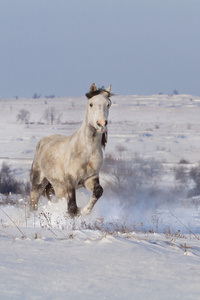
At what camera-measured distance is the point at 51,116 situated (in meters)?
67.4

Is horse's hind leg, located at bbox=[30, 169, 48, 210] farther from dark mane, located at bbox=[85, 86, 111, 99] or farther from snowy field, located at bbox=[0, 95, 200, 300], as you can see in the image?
dark mane, located at bbox=[85, 86, 111, 99]

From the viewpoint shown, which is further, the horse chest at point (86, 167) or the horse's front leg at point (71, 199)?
the horse's front leg at point (71, 199)

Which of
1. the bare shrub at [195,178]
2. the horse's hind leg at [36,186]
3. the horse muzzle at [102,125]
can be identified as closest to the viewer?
the horse muzzle at [102,125]

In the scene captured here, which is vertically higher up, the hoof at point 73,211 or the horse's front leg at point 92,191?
the horse's front leg at point 92,191

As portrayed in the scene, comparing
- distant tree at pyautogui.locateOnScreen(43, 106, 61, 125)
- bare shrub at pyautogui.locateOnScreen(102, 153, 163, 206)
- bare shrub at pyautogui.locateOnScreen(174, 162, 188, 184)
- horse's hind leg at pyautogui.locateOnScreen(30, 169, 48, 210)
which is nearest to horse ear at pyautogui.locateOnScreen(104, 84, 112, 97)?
horse's hind leg at pyautogui.locateOnScreen(30, 169, 48, 210)

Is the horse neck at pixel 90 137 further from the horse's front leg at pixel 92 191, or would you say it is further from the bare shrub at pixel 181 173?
the bare shrub at pixel 181 173

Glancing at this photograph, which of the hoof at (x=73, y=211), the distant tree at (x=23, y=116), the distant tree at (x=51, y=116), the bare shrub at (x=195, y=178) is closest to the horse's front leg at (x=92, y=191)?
the hoof at (x=73, y=211)

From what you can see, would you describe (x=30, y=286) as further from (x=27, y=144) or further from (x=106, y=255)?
(x=27, y=144)

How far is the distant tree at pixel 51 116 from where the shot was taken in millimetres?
64562

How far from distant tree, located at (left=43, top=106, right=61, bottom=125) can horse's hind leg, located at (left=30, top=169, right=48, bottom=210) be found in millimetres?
51239

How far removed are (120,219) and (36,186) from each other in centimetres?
191

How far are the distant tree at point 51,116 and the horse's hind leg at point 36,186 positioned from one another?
2017 inches

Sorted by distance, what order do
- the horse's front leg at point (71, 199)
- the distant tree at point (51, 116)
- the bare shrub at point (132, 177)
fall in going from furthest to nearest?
the distant tree at point (51, 116), the bare shrub at point (132, 177), the horse's front leg at point (71, 199)

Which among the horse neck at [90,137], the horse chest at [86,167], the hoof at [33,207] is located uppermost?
the horse neck at [90,137]
